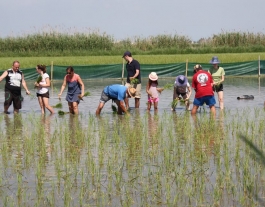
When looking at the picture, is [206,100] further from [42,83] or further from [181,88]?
[42,83]

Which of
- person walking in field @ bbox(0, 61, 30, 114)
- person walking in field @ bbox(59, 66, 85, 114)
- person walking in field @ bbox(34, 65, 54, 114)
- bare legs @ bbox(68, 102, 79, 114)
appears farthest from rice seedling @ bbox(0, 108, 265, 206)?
person walking in field @ bbox(0, 61, 30, 114)

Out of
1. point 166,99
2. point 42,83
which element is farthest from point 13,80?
point 166,99

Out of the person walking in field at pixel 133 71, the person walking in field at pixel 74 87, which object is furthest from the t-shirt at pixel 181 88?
the person walking in field at pixel 74 87

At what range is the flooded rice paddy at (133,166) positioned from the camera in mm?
6746

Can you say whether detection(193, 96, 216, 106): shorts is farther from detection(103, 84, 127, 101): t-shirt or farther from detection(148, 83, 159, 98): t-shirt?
detection(148, 83, 159, 98): t-shirt

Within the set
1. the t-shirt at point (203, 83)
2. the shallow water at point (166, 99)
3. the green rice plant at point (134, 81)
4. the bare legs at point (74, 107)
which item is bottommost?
the shallow water at point (166, 99)

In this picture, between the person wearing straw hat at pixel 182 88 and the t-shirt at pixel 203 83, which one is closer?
the t-shirt at pixel 203 83

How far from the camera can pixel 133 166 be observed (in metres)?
8.65

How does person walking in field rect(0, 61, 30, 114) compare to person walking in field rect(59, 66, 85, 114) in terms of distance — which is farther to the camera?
person walking in field rect(0, 61, 30, 114)

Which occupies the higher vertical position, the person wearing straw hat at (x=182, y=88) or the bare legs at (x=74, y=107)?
the person wearing straw hat at (x=182, y=88)

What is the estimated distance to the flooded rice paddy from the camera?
6.75m

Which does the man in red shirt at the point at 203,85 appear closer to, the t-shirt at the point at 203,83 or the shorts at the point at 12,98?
the t-shirt at the point at 203,83

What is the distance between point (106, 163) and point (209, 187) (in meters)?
2.01

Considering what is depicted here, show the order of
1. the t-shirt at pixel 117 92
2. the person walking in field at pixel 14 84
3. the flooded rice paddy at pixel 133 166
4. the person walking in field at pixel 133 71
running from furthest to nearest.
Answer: the person walking in field at pixel 133 71 < the person walking in field at pixel 14 84 < the t-shirt at pixel 117 92 < the flooded rice paddy at pixel 133 166
